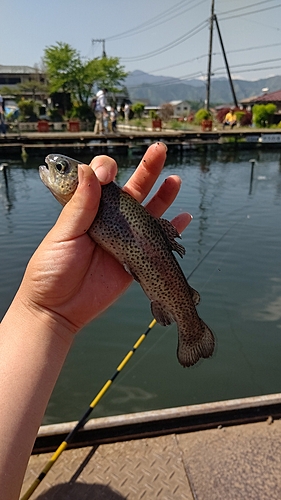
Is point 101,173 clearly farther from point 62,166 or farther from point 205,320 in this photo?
point 205,320

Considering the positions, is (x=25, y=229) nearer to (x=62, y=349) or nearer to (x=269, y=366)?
(x=269, y=366)

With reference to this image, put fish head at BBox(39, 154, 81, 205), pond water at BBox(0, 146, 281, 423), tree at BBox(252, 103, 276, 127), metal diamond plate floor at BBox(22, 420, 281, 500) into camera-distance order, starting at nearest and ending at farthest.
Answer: fish head at BBox(39, 154, 81, 205), metal diamond plate floor at BBox(22, 420, 281, 500), pond water at BBox(0, 146, 281, 423), tree at BBox(252, 103, 276, 127)

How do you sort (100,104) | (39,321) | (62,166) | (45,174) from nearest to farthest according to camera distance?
1. (39,321)
2. (62,166)
3. (45,174)
4. (100,104)

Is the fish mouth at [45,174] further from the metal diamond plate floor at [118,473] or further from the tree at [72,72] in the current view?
the tree at [72,72]

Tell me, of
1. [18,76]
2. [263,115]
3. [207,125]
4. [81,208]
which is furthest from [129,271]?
[18,76]

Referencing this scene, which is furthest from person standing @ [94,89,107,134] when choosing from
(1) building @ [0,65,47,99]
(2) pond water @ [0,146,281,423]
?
(1) building @ [0,65,47,99]

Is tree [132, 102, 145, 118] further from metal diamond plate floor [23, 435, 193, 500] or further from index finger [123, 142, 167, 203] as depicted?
metal diamond plate floor [23, 435, 193, 500]
